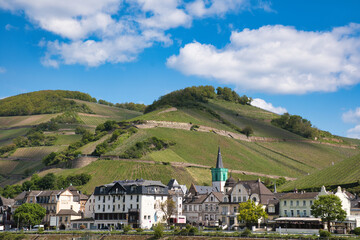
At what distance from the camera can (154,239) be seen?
2921 inches

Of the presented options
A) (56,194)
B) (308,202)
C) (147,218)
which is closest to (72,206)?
(56,194)

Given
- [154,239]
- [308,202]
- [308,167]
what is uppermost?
[308,167]

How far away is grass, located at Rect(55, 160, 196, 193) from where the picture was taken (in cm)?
14275

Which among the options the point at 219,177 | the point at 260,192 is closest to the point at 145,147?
the point at 219,177

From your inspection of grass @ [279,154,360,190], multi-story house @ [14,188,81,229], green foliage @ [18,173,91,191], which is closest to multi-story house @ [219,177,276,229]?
multi-story house @ [14,188,81,229]

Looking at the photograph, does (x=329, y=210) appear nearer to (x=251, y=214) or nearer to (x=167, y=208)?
(x=251, y=214)

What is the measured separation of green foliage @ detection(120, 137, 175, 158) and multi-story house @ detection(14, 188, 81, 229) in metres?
43.2

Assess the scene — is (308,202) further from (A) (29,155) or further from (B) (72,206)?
(A) (29,155)

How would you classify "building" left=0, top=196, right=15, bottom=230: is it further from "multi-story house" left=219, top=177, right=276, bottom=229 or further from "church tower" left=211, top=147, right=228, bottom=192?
"church tower" left=211, top=147, right=228, bottom=192

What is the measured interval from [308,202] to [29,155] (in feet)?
464

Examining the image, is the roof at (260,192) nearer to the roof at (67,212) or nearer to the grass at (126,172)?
the roof at (67,212)

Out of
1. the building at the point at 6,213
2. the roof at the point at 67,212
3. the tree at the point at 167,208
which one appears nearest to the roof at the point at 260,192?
the tree at the point at 167,208

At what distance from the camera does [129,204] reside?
102 meters

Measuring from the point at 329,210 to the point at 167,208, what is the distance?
3706 centimetres
